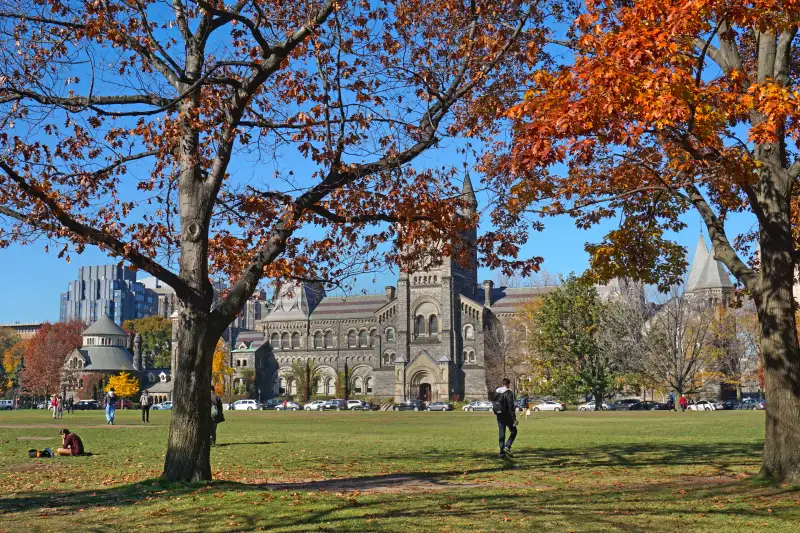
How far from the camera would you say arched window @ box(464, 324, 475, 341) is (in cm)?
9056

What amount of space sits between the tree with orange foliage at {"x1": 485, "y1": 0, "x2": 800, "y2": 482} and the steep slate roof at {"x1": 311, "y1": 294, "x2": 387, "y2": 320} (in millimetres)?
87372

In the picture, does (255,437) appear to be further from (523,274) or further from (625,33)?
(625,33)

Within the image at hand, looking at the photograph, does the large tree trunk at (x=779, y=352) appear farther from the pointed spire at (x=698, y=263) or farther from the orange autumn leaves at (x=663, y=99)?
the pointed spire at (x=698, y=263)

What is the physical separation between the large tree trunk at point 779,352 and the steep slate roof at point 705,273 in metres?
78.7

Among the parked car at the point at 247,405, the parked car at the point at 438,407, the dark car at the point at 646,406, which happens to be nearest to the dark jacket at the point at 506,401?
the dark car at the point at 646,406

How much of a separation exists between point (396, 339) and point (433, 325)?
15.7ft

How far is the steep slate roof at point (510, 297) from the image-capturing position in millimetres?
92062

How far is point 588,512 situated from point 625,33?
5.30 m

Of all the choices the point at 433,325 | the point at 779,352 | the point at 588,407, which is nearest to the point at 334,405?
the point at 433,325

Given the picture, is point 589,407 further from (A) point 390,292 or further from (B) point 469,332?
(A) point 390,292

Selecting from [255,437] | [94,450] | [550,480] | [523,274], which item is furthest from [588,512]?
[255,437]

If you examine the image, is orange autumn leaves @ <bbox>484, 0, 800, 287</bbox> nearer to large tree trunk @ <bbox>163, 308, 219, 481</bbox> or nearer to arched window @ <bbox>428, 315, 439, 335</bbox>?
large tree trunk @ <bbox>163, 308, 219, 481</bbox>

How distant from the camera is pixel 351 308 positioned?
10581 cm

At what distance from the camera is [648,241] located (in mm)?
15047
